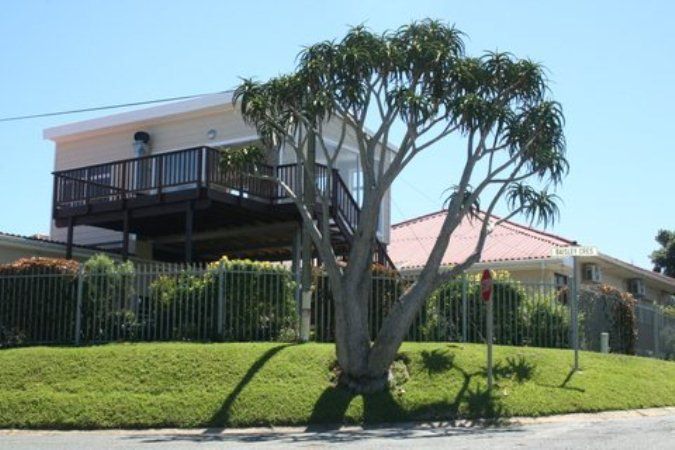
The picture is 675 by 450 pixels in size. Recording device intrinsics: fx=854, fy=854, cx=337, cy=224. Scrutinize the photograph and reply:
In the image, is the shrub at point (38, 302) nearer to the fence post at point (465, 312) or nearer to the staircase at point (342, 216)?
the staircase at point (342, 216)

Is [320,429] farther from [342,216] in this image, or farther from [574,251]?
[342,216]

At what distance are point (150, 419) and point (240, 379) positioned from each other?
1781 mm

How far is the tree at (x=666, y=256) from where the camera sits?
154 feet

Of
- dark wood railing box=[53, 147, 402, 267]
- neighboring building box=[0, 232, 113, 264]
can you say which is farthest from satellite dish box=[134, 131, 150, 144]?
neighboring building box=[0, 232, 113, 264]

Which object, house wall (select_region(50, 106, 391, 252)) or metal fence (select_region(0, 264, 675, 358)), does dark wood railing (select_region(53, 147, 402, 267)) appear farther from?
metal fence (select_region(0, 264, 675, 358))

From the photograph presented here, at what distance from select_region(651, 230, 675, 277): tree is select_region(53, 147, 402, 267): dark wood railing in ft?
97.7

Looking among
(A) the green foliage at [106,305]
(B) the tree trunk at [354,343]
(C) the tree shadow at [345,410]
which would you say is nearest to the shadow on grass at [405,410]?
(C) the tree shadow at [345,410]

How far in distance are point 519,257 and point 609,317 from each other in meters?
4.79

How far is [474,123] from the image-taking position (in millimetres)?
15117

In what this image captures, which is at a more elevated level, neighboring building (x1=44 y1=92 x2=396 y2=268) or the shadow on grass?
neighboring building (x1=44 y1=92 x2=396 y2=268)

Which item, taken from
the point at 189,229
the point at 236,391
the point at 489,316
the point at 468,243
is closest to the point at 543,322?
the point at 489,316

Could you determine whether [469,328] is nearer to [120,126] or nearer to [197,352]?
[197,352]

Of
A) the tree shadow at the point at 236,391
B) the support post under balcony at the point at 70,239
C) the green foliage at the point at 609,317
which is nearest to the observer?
the tree shadow at the point at 236,391

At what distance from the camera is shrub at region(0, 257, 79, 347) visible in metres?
17.5
